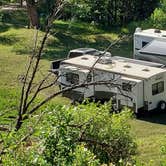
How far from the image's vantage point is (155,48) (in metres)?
28.2

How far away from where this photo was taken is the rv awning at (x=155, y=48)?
91.0ft

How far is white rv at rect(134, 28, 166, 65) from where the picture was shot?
27.8m

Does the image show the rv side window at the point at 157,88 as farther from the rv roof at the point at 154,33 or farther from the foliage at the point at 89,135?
the foliage at the point at 89,135

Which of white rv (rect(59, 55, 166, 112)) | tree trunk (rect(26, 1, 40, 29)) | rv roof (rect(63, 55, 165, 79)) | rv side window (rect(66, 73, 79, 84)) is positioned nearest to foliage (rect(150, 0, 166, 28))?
tree trunk (rect(26, 1, 40, 29))

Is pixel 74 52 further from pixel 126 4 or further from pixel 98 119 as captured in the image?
pixel 98 119

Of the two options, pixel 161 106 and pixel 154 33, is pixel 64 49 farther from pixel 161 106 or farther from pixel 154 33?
pixel 161 106

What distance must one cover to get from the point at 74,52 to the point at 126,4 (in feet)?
40.1

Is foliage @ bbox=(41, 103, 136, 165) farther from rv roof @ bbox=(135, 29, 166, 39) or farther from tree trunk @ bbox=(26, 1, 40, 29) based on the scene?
tree trunk @ bbox=(26, 1, 40, 29)

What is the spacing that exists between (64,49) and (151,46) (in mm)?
7801

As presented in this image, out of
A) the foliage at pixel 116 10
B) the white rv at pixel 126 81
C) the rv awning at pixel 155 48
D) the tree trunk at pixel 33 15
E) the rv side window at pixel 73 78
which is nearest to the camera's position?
the white rv at pixel 126 81

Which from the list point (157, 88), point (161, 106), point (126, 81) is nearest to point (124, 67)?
point (126, 81)

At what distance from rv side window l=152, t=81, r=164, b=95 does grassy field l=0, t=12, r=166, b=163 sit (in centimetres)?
99

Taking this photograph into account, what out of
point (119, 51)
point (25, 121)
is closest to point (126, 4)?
point (119, 51)

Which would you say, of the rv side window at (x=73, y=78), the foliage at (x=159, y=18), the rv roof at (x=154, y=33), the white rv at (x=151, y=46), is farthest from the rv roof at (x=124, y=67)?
the foliage at (x=159, y=18)
